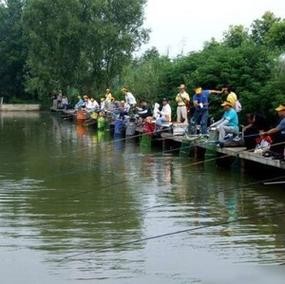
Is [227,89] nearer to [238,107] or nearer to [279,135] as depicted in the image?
[238,107]

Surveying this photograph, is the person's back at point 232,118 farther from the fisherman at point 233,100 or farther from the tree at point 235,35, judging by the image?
the tree at point 235,35

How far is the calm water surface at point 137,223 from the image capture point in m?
8.04

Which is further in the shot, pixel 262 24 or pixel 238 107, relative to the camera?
pixel 262 24

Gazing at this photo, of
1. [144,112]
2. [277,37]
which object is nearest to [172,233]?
[144,112]

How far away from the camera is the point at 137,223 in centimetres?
1062

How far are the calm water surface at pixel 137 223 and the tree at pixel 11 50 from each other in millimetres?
46892

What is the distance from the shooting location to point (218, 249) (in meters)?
8.98

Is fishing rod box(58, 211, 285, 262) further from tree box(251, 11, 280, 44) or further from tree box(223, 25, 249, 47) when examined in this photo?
tree box(251, 11, 280, 44)

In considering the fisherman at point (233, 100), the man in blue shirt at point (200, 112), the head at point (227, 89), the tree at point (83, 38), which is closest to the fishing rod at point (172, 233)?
the fisherman at point (233, 100)

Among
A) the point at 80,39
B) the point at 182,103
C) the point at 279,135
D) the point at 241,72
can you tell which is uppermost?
the point at 80,39

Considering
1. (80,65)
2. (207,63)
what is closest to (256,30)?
(207,63)

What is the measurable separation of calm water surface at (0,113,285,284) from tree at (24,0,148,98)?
3401cm

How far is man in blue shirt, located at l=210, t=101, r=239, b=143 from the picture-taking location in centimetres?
1716

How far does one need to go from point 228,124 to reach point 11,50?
50.1 m
